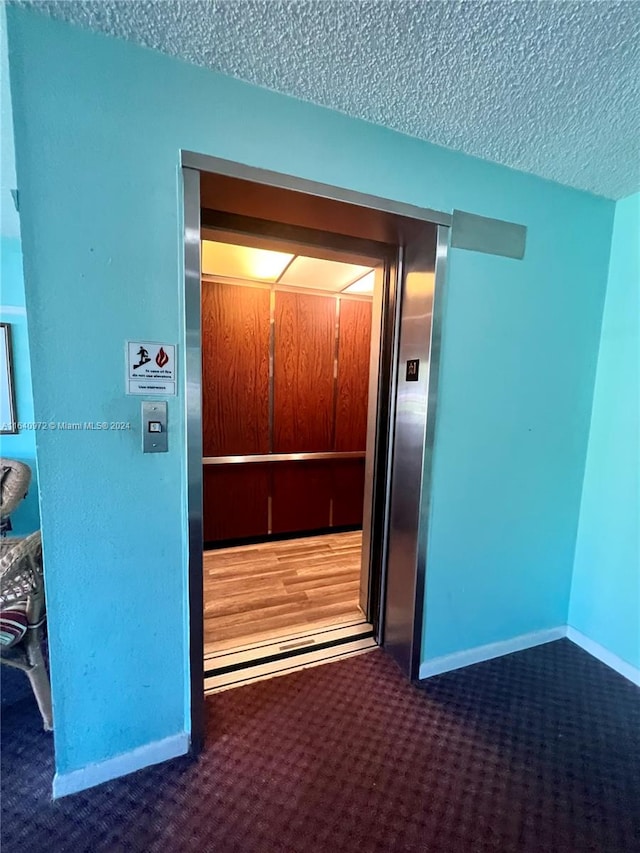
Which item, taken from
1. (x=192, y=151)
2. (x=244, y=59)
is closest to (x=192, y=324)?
(x=192, y=151)

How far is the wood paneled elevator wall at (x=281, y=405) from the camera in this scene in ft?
9.67

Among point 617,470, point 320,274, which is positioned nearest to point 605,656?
point 617,470

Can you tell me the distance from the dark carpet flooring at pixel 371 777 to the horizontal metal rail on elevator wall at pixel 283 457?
173 cm

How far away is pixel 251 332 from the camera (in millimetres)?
2990

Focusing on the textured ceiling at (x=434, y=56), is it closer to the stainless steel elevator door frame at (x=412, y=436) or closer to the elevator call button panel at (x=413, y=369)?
the stainless steel elevator door frame at (x=412, y=436)

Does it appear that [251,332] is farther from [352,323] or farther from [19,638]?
[19,638]

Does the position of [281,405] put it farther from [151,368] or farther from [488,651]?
[488,651]

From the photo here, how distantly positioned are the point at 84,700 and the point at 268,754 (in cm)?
71

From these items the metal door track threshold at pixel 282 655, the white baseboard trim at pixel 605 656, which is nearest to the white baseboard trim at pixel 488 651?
the white baseboard trim at pixel 605 656

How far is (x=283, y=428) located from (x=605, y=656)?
2613 millimetres

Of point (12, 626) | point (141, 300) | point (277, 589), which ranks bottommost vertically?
point (277, 589)

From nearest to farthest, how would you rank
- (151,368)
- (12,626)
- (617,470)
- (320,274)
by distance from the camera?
(151,368) → (12,626) → (617,470) → (320,274)

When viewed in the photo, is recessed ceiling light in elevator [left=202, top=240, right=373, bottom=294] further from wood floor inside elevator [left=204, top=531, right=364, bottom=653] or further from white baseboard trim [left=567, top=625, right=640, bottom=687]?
white baseboard trim [left=567, top=625, right=640, bottom=687]

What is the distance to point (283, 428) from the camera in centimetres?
319
